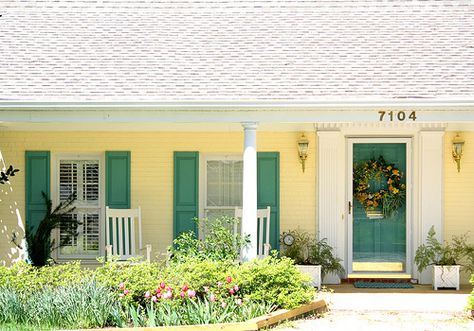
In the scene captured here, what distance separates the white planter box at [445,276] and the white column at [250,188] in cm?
305

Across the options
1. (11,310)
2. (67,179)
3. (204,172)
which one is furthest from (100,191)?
(11,310)

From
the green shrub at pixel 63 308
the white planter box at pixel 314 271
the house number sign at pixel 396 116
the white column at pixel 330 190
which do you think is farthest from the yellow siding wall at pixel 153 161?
the green shrub at pixel 63 308

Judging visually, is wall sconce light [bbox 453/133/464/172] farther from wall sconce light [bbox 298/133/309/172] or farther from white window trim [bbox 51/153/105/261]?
white window trim [bbox 51/153/105/261]

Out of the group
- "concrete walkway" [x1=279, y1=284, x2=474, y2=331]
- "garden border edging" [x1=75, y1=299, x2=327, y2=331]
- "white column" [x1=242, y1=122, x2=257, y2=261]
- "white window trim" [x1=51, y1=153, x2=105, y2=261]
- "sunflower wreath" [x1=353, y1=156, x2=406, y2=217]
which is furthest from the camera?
"white window trim" [x1=51, y1=153, x2=105, y2=261]

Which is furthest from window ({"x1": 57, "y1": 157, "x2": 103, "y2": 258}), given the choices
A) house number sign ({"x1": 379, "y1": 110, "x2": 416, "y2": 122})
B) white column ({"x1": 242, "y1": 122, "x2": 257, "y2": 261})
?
house number sign ({"x1": 379, "y1": 110, "x2": 416, "y2": 122})

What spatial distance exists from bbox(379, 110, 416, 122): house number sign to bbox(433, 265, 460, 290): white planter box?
265 centimetres

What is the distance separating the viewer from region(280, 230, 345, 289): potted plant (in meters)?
12.3

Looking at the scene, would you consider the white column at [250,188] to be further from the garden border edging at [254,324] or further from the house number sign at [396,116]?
the house number sign at [396,116]

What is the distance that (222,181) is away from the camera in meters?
13.5

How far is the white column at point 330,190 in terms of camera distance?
1310 centimetres

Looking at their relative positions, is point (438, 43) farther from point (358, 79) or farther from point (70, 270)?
point (70, 270)

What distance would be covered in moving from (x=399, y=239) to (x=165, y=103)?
490 centimetres

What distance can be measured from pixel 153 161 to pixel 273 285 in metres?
3.93

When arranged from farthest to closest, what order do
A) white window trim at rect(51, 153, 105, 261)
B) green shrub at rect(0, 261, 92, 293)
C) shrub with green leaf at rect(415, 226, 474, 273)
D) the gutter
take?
white window trim at rect(51, 153, 105, 261) → shrub with green leaf at rect(415, 226, 474, 273) → the gutter → green shrub at rect(0, 261, 92, 293)
